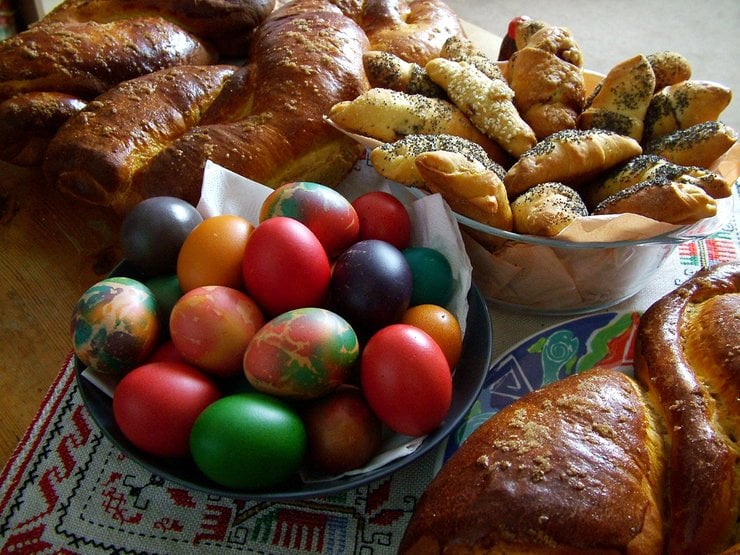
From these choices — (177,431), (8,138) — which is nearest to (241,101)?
(8,138)

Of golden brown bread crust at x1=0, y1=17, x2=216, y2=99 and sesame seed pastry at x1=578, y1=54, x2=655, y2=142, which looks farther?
golden brown bread crust at x1=0, y1=17, x2=216, y2=99

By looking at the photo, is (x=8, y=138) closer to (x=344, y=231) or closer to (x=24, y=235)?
(x=24, y=235)

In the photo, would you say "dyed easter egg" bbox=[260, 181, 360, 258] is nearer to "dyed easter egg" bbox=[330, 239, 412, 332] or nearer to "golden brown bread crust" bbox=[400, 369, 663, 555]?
"dyed easter egg" bbox=[330, 239, 412, 332]

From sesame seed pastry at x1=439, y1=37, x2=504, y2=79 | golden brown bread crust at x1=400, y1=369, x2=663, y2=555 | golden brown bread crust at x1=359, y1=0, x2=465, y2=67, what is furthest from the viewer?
golden brown bread crust at x1=359, y1=0, x2=465, y2=67

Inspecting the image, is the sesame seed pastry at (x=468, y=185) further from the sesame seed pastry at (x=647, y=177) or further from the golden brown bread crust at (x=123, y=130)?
the golden brown bread crust at (x=123, y=130)

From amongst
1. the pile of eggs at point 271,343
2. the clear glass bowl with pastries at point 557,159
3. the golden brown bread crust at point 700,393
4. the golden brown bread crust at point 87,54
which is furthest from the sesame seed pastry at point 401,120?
the golden brown bread crust at point 87,54

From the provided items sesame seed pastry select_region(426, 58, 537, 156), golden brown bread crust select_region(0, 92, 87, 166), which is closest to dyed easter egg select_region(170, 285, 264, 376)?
sesame seed pastry select_region(426, 58, 537, 156)

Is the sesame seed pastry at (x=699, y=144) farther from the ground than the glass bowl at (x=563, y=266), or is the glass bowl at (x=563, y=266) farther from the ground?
the sesame seed pastry at (x=699, y=144)
